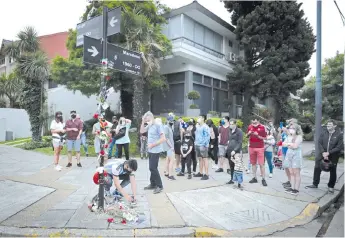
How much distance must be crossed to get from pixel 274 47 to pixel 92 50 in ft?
54.1

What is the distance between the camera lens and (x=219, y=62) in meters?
19.1

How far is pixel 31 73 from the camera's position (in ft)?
46.2

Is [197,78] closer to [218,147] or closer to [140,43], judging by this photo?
[140,43]

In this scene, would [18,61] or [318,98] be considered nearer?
[318,98]

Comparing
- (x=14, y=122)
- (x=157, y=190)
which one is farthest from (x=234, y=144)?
(x=14, y=122)

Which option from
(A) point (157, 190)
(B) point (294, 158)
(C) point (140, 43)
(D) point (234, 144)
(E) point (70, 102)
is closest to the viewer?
(A) point (157, 190)

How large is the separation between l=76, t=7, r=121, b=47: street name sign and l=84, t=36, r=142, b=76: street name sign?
0.28 meters

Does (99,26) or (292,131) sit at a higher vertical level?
(99,26)

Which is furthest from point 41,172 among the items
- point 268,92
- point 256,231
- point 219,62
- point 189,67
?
point 268,92

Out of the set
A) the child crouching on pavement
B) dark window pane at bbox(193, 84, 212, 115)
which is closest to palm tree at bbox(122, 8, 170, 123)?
dark window pane at bbox(193, 84, 212, 115)

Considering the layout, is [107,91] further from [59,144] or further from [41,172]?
[41,172]

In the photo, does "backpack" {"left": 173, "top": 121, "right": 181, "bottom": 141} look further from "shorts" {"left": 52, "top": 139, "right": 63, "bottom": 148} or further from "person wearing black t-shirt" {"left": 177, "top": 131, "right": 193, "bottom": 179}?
"shorts" {"left": 52, "top": 139, "right": 63, "bottom": 148}

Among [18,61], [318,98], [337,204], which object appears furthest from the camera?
[18,61]

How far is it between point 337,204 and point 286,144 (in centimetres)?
176
